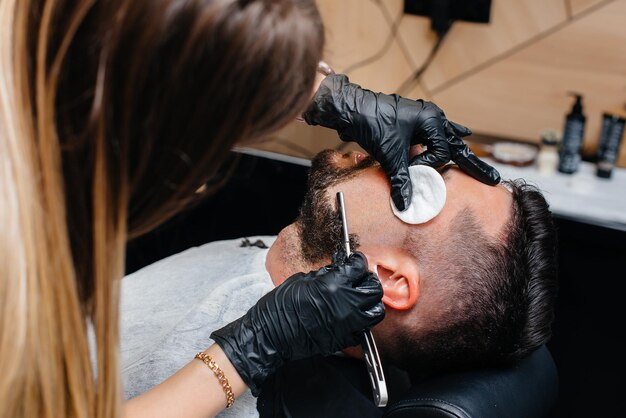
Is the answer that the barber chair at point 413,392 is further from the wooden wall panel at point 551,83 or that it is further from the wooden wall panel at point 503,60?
the wooden wall panel at point 551,83

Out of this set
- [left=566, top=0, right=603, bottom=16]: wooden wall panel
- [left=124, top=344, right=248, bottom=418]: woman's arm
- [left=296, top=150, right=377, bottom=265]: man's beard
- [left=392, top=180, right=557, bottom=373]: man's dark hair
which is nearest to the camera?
[left=124, top=344, right=248, bottom=418]: woman's arm

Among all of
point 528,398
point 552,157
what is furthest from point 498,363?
point 552,157

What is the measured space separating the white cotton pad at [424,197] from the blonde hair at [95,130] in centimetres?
46

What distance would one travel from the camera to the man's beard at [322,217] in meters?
1.22

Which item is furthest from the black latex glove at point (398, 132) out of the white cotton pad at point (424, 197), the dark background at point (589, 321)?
the dark background at point (589, 321)

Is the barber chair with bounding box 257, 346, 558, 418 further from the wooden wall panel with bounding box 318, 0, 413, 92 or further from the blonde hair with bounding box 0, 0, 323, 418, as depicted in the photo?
the wooden wall panel with bounding box 318, 0, 413, 92

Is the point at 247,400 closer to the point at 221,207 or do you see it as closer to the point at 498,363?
the point at 498,363

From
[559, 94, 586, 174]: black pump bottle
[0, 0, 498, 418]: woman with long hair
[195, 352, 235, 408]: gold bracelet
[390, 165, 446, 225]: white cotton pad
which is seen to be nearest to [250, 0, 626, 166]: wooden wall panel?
[559, 94, 586, 174]: black pump bottle

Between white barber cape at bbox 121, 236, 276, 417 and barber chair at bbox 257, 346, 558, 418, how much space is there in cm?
11

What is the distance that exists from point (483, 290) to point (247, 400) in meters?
0.49

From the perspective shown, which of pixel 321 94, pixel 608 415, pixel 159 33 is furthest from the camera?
pixel 608 415

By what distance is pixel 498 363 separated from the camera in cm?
115

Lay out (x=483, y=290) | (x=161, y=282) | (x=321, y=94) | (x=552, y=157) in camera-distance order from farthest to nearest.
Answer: (x=552, y=157) → (x=161, y=282) → (x=321, y=94) → (x=483, y=290)

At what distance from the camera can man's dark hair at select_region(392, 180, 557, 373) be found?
1.12 m
